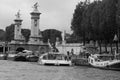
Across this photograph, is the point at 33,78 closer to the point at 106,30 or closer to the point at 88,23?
the point at 106,30

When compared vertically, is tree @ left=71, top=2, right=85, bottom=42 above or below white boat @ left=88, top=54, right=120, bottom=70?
above

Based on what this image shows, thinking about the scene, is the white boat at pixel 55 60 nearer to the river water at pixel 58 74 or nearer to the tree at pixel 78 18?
the river water at pixel 58 74

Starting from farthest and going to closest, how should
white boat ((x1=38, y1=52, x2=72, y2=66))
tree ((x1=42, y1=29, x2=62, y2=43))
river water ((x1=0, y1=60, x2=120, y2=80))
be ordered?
tree ((x1=42, y1=29, x2=62, y2=43)), white boat ((x1=38, y1=52, x2=72, y2=66)), river water ((x1=0, y1=60, x2=120, y2=80))

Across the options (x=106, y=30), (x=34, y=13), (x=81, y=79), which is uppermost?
(x=34, y=13)

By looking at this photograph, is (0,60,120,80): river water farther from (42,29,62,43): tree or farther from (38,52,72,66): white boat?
(42,29,62,43): tree

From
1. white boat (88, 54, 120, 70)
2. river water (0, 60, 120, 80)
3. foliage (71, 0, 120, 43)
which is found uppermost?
foliage (71, 0, 120, 43)

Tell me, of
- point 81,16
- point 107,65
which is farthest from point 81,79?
point 81,16

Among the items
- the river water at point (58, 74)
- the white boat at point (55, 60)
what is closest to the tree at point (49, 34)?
the white boat at point (55, 60)

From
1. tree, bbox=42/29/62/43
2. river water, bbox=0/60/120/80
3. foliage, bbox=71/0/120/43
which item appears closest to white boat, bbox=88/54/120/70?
river water, bbox=0/60/120/80

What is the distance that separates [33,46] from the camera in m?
126

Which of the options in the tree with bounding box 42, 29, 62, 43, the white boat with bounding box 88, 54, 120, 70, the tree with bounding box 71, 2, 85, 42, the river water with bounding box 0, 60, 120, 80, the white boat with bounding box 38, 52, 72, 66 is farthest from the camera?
the tree with bounding box 42, 29, 62, 43

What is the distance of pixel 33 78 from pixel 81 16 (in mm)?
57017

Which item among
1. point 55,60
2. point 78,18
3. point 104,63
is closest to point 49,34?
point 78,18

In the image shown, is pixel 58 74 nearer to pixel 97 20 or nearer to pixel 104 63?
pixel 104 63
